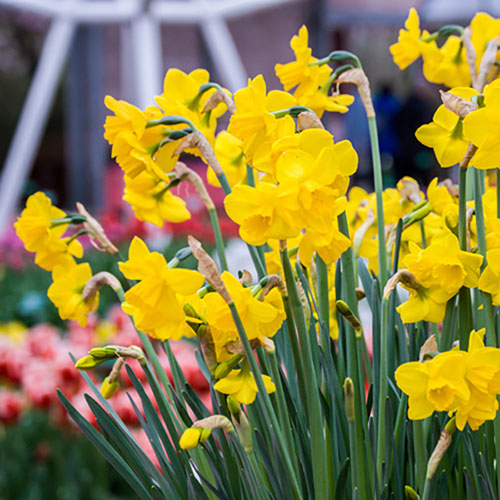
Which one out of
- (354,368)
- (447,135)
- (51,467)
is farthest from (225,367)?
(51,467)

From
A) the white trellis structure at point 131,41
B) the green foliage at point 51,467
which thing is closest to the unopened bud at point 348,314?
the green foliage at point 51,467

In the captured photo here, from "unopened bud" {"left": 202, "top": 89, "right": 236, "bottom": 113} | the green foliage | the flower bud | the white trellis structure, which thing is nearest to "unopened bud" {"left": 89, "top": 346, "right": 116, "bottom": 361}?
the flower bud

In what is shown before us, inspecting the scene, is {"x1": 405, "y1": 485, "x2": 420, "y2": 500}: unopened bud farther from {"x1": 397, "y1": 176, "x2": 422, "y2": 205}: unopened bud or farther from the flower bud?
{"x1": 397, "y1": 176, "x2": 422, "y2": 205}: unopened bud

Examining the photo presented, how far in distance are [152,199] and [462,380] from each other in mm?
284

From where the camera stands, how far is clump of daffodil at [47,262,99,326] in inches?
24.6

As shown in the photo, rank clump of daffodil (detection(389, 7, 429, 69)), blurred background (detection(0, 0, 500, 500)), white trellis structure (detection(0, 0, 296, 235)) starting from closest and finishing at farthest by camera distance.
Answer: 1. clump of daffodil (detection(389, 7, 429, 69))
2. blurred background (detection(0, 0, 500, 500))
3. white trellis structure (detection(0, 0, 296, 235))

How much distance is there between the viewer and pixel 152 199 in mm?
595

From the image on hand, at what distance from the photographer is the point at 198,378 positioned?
1.72m

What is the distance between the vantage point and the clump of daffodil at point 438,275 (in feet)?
1.61

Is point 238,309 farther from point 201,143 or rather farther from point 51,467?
point 51,467

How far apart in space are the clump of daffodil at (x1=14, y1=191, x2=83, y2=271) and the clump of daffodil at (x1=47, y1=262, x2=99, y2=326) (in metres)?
0.01

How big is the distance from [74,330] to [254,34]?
702 centimetres

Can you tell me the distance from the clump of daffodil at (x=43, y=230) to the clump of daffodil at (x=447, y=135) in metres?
0.32

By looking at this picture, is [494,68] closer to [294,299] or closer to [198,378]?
[294,299]
